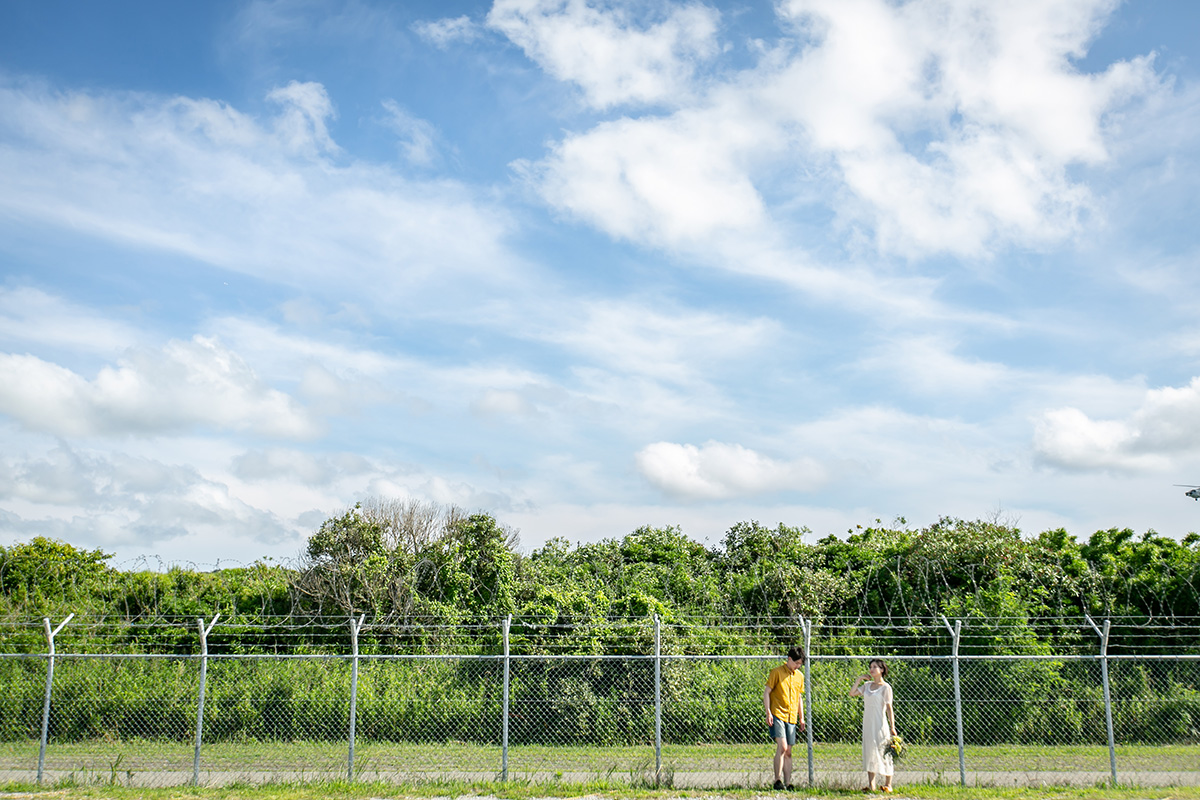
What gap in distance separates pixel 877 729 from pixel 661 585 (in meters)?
11.2

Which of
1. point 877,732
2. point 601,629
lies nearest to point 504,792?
point 877,732

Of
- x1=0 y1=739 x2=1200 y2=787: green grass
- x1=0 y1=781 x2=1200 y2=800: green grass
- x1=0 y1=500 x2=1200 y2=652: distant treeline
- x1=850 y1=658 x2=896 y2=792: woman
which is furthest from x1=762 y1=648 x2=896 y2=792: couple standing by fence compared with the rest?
x1=0 y1=500 x2=1200 y2=652: distant treeline

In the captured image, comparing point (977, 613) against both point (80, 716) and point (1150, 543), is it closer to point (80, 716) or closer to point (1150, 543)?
point (1150, 543)

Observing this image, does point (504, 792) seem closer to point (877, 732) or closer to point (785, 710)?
point (785, 710)

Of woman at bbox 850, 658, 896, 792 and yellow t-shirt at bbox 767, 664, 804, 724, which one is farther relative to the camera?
yellow t-shirt at bbox 767, 664, 804, 724

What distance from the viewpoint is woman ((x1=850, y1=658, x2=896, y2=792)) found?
1002cm

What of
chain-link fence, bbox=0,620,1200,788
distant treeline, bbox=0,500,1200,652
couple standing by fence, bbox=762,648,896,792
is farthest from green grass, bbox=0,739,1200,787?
distant treeline, bbox=0,500,1200,652

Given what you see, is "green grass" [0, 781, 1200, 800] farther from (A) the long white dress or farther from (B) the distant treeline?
(B) the distant treeline

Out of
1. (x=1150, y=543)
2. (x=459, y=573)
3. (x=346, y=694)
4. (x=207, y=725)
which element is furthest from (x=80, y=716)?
(x=1150, y=543)

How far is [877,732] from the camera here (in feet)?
33.3

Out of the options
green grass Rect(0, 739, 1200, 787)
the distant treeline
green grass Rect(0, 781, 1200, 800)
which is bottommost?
green grass Rect(0, 739, 1200, 787)

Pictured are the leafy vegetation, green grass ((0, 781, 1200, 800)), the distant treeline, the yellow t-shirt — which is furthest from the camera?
the distant treeline

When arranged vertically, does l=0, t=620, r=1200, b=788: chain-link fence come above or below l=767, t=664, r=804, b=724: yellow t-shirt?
below

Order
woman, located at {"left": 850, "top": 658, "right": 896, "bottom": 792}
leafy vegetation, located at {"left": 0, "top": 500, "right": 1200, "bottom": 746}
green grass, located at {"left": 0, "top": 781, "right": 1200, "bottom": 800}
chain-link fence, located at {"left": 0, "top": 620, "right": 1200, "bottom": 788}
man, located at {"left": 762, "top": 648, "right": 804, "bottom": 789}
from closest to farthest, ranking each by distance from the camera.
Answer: green grass, located at {"left": 0, "top": 781, "right": 1200, "bottom": 800} → woman, located at {"left": 850, "top": 658, "right": 896, "bottom": 792} → man, located at {"left": 762, "top": 648, "right": 804, "bottom": 789} → chain-link fence, located at {"left": 0, "top": 620, "right": 1200, "bottom": 788} → leafy vegetation, located at {"left": 0, "top": 500, "right": 1200, "bottom": 746}
